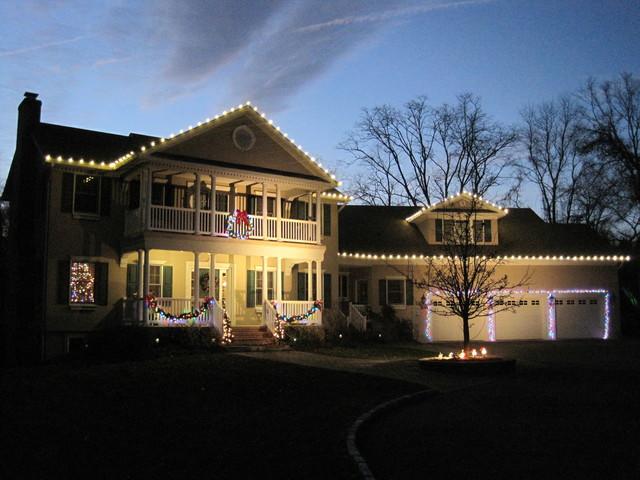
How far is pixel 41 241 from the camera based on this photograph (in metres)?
23.4

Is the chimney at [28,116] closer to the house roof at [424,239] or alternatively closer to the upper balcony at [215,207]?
the upper balcony at [215,207]

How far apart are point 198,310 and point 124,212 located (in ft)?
14.5

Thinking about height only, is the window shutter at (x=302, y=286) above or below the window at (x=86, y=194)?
below

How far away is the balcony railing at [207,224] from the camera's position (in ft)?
73.7

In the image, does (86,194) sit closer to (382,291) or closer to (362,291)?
(362,291)

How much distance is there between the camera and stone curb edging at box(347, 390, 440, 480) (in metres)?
7.41

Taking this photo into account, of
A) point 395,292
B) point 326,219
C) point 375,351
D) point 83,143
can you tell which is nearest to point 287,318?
point 375,351

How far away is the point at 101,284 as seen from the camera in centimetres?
2319

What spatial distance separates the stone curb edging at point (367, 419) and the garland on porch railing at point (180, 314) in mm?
10014

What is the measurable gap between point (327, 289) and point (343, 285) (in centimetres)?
237

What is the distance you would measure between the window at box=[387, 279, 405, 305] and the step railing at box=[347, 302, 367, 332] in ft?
7.17

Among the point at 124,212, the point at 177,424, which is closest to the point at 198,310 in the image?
the point at 124,212

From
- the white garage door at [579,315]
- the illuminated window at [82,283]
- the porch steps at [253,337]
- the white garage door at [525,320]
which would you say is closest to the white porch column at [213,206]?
the porch steps at [253,337]

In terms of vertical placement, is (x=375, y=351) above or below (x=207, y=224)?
below
